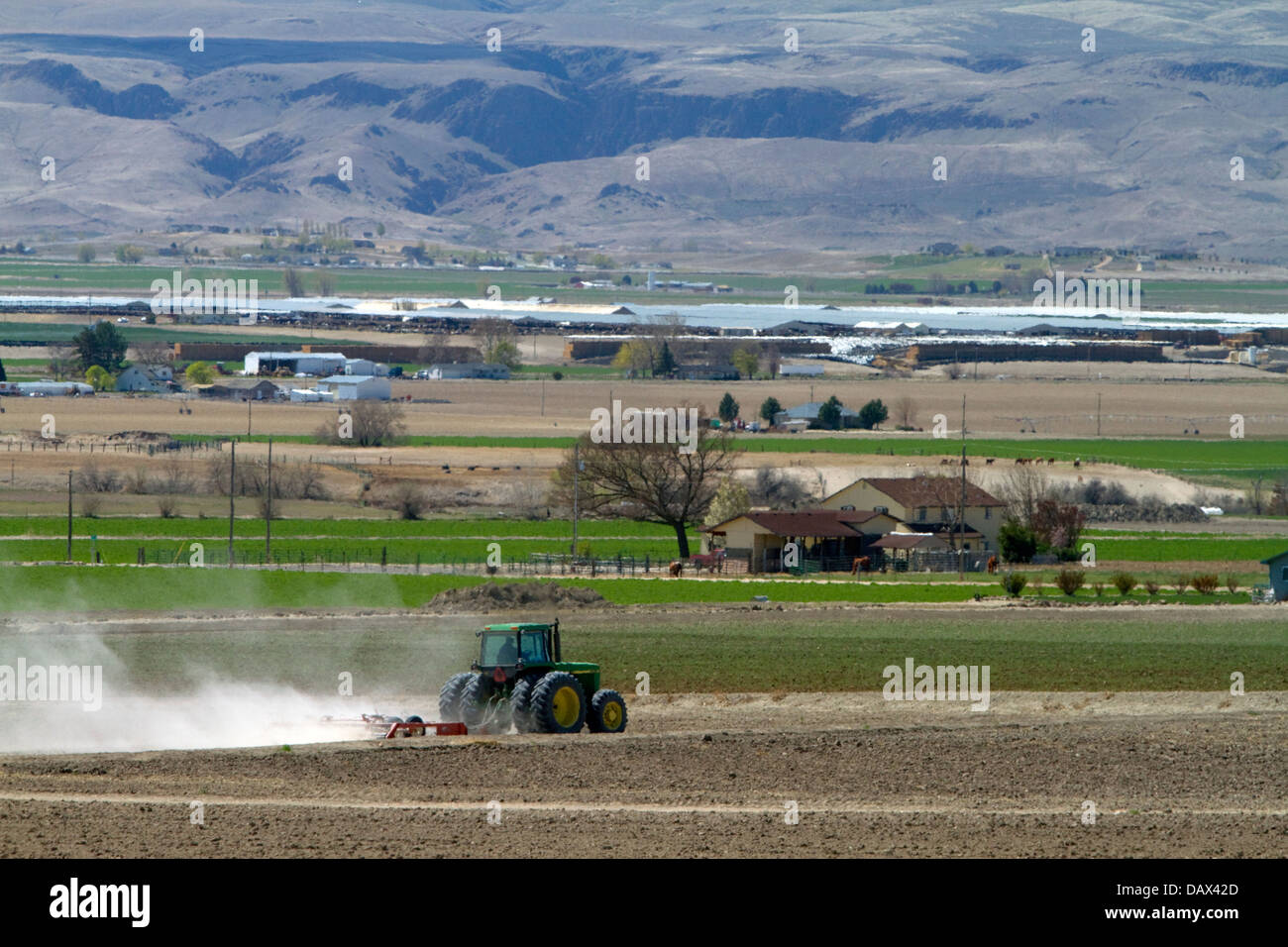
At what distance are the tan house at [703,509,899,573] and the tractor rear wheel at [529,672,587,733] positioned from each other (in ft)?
113

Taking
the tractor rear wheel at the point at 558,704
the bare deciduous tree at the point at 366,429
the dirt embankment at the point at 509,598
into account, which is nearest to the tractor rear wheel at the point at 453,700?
the tractor rear wheel at the point at 558,704

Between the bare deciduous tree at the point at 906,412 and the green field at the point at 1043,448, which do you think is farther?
the bare deciduous tree at the point at 906,412

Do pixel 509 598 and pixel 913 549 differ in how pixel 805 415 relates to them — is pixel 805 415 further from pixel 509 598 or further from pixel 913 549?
pixel 509 598

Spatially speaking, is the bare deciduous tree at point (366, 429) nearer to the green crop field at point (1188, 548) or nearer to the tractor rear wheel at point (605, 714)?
the green crop field at point (1188, 548)

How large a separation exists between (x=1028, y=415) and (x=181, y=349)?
7678 cm

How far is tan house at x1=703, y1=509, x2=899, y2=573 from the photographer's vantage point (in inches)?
2355

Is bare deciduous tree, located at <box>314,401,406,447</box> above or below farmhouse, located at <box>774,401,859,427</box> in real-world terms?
below

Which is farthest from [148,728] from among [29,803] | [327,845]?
[327,845]

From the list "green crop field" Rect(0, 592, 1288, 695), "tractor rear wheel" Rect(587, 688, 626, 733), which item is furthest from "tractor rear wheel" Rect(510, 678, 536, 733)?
"green crop field" Rect(0, 592, 1288, 695)

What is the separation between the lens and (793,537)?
59.9m

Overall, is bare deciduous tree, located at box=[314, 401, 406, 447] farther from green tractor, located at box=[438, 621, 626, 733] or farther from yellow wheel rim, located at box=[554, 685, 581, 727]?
yellow wheel rim, located at box=[554, 685, 581, 727]

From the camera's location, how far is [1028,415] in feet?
384

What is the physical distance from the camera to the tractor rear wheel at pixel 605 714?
82.8 ft
